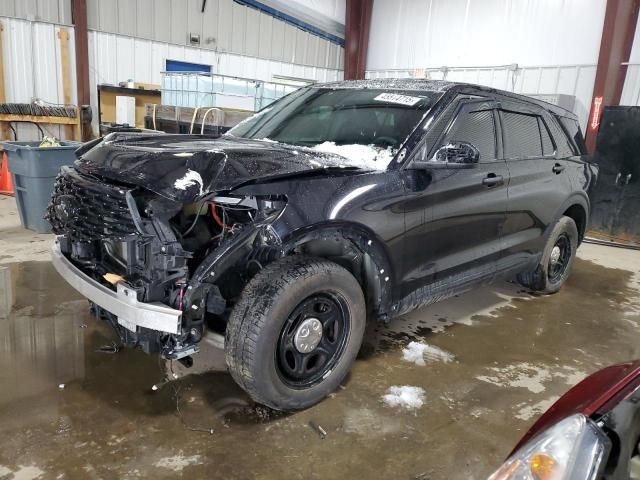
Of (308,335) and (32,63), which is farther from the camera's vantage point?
(32,63)

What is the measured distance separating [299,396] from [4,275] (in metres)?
3.16

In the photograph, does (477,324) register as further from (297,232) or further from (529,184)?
(297,232)

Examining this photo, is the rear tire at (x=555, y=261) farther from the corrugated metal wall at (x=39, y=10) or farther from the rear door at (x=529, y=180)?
the corrugated metal wall at (x=39, y=10)

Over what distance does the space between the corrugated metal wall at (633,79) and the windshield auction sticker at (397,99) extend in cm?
828

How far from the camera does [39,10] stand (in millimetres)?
9977

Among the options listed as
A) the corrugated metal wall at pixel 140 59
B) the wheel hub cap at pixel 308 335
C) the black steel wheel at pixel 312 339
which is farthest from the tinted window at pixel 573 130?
the corrugated metal wall at pixel 140 59

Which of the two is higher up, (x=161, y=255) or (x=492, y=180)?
(x=492, y=180)

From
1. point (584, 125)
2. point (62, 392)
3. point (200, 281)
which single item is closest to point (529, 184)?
point (200, 281)

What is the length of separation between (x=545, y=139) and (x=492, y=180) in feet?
3.43

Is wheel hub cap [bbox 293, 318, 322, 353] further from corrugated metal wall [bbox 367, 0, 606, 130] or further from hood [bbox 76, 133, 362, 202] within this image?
corrugated metal wall [bbox 367, 0, 606, 130]

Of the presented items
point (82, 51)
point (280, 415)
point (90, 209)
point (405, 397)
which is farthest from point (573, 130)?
point (82, 51)

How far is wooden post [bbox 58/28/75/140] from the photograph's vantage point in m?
10.2

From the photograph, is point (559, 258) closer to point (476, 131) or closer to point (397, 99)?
point (476, 131)

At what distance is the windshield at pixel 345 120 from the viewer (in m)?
3.04
